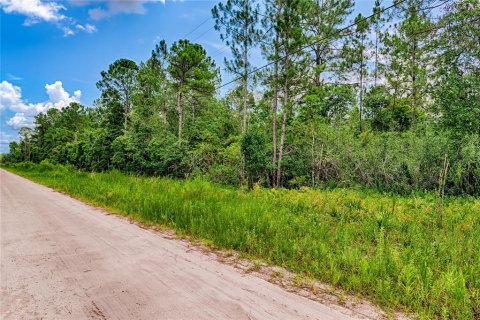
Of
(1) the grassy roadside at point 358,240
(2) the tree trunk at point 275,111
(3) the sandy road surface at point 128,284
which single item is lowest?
(3) the sandy road surface at point 128,284

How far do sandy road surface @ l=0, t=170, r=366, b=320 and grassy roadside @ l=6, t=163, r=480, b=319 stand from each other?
0.67 metres

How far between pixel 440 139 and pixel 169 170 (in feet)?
61.7

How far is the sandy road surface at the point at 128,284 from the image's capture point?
113 inches

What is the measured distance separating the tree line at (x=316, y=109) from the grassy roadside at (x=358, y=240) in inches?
50.2

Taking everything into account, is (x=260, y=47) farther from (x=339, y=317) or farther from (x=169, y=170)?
(x=339, y=317)

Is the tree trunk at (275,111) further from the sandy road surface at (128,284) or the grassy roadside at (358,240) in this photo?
the sandy road surface at (128,284)

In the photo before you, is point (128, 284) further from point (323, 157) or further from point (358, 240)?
point (323, 157)

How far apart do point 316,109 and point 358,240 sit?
15763 mm

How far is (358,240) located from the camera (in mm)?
5230

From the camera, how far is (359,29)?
2622 cm

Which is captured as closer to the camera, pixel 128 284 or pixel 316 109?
pixel 128 284

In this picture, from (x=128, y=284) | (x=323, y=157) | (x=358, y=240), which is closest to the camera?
(x=128, y=284)

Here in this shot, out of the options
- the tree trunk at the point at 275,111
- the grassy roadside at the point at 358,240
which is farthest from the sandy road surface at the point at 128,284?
the tree trunk at the point at 275,111

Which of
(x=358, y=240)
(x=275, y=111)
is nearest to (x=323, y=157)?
(x=275, y=111)
